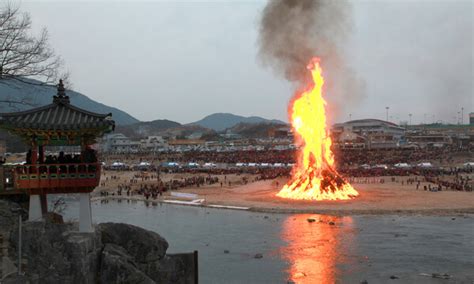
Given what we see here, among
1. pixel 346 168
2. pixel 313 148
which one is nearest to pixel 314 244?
pixel 313 148

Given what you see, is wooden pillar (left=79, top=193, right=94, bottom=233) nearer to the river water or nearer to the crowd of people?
the river water

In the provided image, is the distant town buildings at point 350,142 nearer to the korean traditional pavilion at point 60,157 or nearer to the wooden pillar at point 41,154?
the korean traditional pavilion at point 60,157

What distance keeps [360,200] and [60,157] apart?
4645 centimetres

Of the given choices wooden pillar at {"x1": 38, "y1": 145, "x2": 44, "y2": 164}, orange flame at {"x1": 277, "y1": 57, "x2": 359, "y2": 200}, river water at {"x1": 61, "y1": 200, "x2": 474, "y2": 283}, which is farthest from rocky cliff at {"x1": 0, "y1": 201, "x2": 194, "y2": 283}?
orange flame at {"x1": 277, "y1": 57, "x2": 359, "y2": 200}

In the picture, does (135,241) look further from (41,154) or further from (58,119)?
(58,119)

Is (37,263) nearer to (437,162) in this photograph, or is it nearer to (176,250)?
(176,250)

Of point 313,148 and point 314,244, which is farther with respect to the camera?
point 313,148

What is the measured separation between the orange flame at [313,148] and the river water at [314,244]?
500 inches

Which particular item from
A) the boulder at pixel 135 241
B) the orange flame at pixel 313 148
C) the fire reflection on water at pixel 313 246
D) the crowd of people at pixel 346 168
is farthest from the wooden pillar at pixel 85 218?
the crowd of people at pixel 346 168

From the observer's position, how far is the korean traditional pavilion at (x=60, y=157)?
1588 centimetres

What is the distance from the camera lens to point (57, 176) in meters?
16.3

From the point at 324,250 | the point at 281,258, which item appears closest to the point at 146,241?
the point at 281,258

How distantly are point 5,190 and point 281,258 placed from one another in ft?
59.1

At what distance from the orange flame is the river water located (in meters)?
12.7
